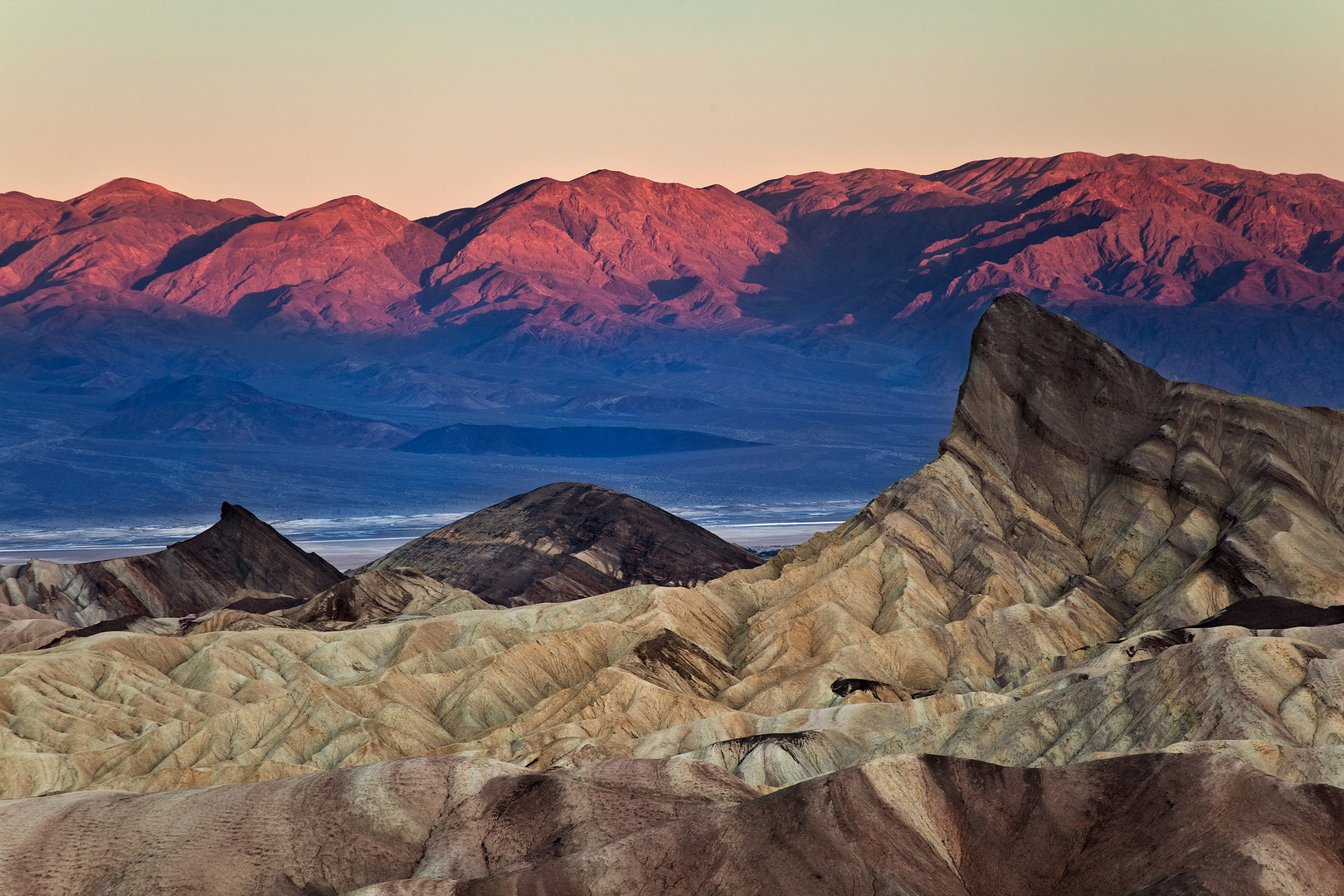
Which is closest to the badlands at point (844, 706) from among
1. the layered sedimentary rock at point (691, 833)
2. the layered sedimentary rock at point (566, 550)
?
the layered sedimentary rock at point (691, 833)

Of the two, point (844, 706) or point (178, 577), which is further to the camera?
point (178, 577)

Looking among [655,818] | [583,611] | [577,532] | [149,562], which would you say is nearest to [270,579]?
[149,562]

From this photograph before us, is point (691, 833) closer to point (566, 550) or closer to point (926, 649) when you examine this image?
point (926, 649)

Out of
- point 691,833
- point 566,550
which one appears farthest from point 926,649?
point 566,550

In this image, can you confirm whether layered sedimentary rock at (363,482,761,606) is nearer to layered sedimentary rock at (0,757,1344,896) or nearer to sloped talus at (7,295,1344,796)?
sloped talus at (7,295,1344,796)

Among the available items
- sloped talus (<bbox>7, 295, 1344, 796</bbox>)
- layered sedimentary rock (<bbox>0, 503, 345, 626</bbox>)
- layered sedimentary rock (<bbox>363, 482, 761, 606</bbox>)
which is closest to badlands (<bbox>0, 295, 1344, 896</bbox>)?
sloped talus (<bbox>7, 295, 1344, 796</bbox>)
